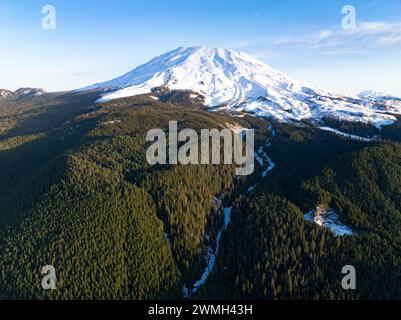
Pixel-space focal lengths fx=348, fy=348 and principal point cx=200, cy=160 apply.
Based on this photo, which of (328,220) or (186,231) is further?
(328,220)

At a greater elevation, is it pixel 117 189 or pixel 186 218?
pixel 117 189

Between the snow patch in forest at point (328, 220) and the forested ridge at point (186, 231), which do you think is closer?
the forested ridge at point (186, 231)

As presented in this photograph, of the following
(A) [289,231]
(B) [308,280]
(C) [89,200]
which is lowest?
(B) [308,280]

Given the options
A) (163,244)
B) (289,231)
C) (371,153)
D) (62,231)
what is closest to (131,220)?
(163,244)

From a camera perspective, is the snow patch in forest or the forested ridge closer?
the forested ridge

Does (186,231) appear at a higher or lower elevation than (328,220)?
higher
